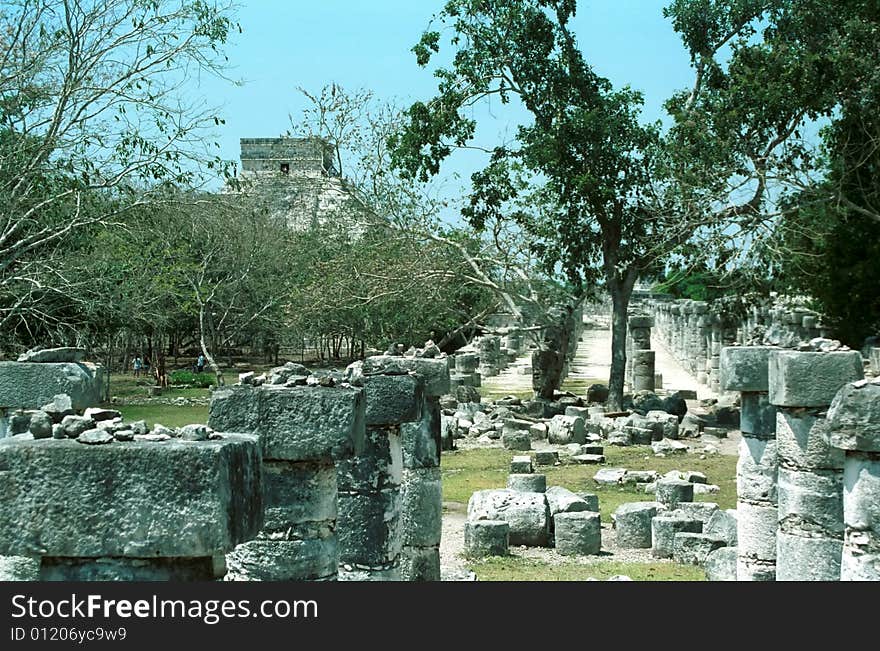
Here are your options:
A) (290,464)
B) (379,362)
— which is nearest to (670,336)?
(379,362)

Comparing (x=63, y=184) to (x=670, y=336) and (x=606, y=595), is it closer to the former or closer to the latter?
(x=606, y=595)

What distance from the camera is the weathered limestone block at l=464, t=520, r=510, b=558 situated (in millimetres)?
11812

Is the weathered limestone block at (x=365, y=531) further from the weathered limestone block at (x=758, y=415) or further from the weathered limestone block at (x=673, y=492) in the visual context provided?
the weathered limestone block at (x=673, y=492)

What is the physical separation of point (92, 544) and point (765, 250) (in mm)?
22165

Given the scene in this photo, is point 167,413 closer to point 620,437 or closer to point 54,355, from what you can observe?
point 620,437

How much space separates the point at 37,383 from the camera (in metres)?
8.41

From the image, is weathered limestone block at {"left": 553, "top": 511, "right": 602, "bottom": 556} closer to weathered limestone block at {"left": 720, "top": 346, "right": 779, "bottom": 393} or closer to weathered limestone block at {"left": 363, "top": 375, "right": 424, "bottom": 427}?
weathered limestone block at {"left": 720, "top": 346, "right": 779, "bottom": 393}

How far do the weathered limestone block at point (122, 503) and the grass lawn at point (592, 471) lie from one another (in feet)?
36.7

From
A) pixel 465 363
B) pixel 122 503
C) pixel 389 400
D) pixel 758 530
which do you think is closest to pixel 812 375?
pixel 758 530

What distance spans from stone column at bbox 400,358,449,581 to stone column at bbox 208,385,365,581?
3.59m

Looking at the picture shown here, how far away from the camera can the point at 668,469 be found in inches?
730

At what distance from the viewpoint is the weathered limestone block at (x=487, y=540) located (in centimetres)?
1181

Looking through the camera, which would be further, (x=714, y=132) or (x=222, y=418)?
(x=714, y=132)

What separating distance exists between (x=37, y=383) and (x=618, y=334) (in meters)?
19.0
